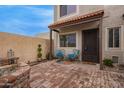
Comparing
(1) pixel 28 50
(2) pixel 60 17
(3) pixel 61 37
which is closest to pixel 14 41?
(1) pixel 28 50

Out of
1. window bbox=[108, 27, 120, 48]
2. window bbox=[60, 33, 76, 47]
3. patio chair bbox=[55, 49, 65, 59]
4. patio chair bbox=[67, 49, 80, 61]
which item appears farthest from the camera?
patio chair bbox=[55, 49, 65, 59]

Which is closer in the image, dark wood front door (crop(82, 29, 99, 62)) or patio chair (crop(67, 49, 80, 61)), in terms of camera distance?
dark wood front door (crop(82, 29, 99, 62))

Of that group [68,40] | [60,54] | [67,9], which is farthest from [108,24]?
[60,54]

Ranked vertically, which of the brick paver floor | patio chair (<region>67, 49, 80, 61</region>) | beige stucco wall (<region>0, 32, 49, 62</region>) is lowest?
the brick paver floor

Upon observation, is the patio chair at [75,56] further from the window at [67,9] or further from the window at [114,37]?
the window at [67,9]

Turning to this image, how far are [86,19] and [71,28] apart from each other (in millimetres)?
1981

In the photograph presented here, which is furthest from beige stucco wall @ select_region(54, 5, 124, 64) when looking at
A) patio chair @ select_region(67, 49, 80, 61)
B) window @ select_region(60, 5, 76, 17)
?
window @ select_region(60, 5, 76, 17)

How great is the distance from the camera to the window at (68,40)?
751 cm

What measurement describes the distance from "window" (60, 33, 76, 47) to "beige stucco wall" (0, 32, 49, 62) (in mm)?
1437

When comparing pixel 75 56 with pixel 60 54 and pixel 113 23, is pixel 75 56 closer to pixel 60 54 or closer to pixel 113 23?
pixel 60 54

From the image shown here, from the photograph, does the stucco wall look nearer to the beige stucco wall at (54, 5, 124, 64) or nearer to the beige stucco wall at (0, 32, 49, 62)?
the beige stucco wall at (54, 5, 124, 64)

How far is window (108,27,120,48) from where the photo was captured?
5.46 meters
